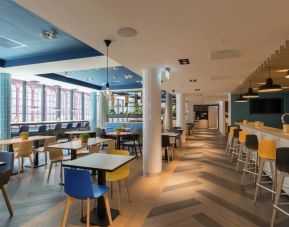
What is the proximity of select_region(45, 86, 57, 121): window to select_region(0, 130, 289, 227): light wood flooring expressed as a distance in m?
6.51

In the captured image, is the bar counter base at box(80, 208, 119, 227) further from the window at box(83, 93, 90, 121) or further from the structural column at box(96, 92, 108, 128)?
the window at box(83, 93, 90, 121)

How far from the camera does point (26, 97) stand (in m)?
9.87

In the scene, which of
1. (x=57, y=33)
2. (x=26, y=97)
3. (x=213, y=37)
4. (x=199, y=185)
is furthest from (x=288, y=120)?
(x=26, y=97)

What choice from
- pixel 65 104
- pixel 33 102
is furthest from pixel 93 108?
pixel 33 102

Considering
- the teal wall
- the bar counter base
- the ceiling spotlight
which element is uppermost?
the ceiling spotlight

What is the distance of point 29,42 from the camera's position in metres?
4.85

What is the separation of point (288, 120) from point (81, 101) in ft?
39.2

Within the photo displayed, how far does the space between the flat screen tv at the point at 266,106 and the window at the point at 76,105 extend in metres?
10.2

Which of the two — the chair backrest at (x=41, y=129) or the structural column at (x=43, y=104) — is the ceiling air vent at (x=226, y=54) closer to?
the chair backrest at (x=41, y=129)

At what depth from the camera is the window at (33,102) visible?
9969mm

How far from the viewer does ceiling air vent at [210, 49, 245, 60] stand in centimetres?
376

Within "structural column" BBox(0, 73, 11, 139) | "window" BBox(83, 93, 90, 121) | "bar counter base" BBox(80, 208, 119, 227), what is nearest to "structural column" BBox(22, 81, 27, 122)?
"structural column" BBox(0, 73, 11, 139)

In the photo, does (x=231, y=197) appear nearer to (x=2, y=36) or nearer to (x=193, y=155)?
(x=193, y=155)

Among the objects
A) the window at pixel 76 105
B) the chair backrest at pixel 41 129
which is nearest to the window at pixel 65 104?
the window at pixel 76 105
